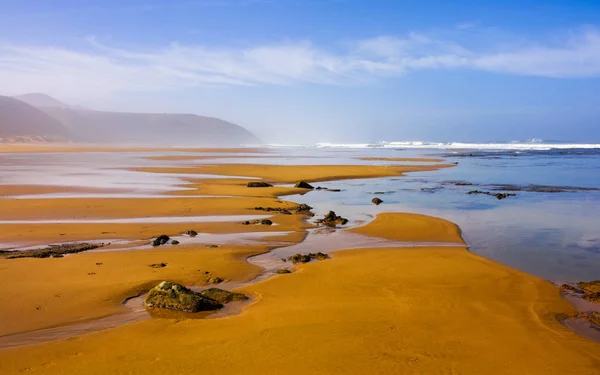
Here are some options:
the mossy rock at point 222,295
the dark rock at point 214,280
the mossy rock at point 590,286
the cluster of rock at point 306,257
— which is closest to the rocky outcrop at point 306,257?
the cluster of rock at point 306,257

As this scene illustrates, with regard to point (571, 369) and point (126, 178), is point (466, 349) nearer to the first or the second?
point (571, 369)

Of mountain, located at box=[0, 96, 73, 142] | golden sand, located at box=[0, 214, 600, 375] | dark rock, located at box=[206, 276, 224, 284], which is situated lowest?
dark rock, located at box=[206, 276, 224, 284]

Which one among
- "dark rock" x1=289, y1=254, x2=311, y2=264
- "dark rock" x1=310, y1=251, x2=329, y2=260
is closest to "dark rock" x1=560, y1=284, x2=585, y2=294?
"dark rock" x1=310, y1=251, x2=329, y2=260

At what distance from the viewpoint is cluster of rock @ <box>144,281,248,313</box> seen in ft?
24.0

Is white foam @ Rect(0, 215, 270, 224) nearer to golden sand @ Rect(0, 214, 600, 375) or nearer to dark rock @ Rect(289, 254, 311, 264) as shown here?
dark rock @ Rect(289, 254, 311, 264)

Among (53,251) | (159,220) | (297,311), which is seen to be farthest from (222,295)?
(159,220)

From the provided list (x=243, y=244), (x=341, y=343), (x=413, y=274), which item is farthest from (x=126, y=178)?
(x=341, y=343)

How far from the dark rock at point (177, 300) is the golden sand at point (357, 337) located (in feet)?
1.50

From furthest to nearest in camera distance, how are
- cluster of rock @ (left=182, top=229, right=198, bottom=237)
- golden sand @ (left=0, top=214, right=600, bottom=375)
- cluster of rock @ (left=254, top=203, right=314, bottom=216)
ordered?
1. cluster of rock @ (left=254, top=203, right=314, bottom=216)
2. cluster of rock @ (left=182, top=229, right=198, bottom=237)
3. golden sand @ (left=0, top=214, right=600, bottom=375)

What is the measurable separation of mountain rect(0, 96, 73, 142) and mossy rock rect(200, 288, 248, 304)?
13578 cm

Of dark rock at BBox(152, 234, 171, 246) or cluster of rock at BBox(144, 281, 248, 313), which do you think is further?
dark rock at BBox(152, 234, 171, 246)

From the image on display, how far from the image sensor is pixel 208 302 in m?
7.46

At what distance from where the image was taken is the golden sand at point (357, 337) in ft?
18.2

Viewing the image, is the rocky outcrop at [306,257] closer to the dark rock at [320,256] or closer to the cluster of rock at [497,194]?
the dark rock at [320,256]
